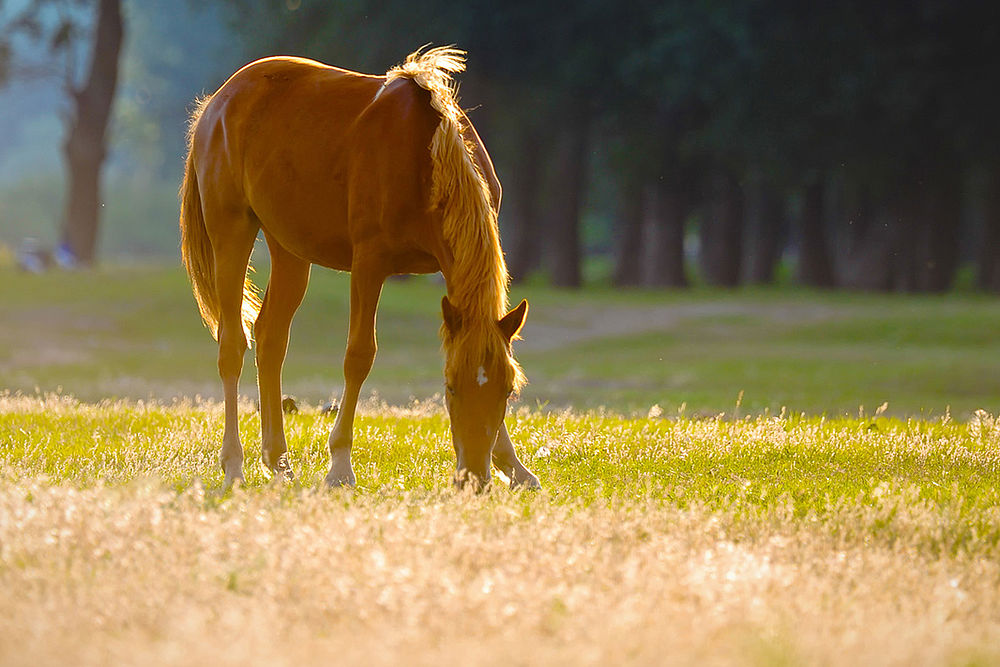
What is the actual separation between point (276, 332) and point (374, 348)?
150cm

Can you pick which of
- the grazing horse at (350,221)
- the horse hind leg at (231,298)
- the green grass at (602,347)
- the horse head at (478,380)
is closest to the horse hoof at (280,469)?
the grazing horse at (350,221)

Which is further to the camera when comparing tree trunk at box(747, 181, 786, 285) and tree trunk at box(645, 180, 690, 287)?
tree trunk at box(747, 181, 786, 285)

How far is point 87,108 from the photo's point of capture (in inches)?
1433

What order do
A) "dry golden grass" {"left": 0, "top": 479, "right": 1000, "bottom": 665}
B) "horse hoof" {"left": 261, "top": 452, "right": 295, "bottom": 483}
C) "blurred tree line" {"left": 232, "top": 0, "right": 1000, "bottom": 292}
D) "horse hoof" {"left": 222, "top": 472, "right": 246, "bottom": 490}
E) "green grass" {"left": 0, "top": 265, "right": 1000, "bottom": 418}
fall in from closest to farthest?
"dry golden grass" {"left": 0, "top": 479, "right": 1000, "bottom": 665} < "horse hoof" {"left": 222, "top": 472, "right": 246, "bottom": 490} < "horse hoof" {"left": 261, "top": 452, "right": 295, "bottom": 483} < "green grass" {"left": 0, "top": 265, "right": 1000, "bottom": 418} < "blurred tree line" {"left": 232, "top": 0, "right": 1000, "bottom": 292}

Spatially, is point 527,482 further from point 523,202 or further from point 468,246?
point 523,202

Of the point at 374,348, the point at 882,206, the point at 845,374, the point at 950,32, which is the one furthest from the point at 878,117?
the point at 374,348

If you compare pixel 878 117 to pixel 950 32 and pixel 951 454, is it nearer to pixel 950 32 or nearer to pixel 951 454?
pixel 950 32

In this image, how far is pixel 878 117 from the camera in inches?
1422

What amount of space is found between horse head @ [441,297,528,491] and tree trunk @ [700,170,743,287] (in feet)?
119

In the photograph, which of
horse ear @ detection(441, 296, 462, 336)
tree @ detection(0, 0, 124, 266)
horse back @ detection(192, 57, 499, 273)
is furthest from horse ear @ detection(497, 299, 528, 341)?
tree @ detection(0, 0, 124, 266)

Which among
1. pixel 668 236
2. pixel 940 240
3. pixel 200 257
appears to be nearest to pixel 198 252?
pixel 200 257

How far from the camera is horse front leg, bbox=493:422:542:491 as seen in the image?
7.80m

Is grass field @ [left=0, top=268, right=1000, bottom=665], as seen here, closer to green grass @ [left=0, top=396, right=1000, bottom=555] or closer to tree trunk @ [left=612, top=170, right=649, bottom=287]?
green grass @ [left=0, top=396, right=1000, bottom=555]

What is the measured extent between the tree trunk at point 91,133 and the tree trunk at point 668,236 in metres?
17.2
